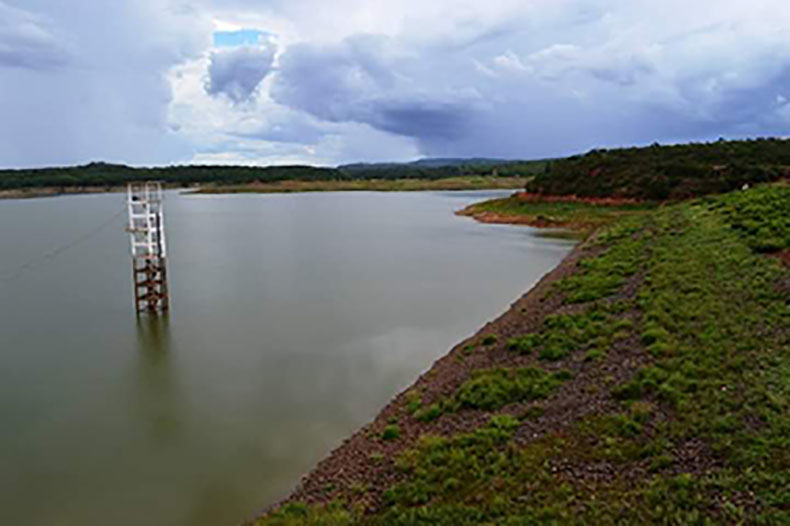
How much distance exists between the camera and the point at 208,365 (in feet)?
44.2

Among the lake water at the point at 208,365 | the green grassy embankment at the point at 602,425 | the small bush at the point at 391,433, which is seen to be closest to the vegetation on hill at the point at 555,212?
the lake water at the point at 208,365

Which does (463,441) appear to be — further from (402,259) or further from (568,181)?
(568,181)

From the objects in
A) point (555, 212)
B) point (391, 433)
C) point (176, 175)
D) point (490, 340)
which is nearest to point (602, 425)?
point (391, 433)

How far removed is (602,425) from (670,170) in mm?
44860

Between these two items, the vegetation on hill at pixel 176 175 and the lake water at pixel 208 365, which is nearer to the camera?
the lake water at pixel 208 365

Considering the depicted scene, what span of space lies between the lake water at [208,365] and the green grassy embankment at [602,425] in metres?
1.50

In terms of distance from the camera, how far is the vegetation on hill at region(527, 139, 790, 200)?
42.9 meters

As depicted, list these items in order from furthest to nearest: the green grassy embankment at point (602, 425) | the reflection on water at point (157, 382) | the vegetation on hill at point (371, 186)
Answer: the vegetation on hill at point (371, 186), the reflection on water at point (157, 382), the green grassy embankment at point (602, 425)

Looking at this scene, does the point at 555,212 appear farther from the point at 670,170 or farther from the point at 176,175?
the point at 176,175

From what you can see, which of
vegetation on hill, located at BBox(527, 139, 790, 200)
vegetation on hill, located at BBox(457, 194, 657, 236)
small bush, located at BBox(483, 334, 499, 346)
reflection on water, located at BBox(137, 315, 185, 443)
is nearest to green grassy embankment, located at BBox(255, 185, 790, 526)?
small bush, located at BBox(483, 334, 499, 346)

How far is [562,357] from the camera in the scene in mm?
10516

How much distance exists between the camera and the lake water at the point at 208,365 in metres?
8.35

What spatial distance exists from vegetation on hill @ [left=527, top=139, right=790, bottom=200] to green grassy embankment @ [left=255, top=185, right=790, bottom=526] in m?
33.0

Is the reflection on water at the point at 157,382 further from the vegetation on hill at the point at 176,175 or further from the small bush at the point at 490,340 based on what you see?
the vegetation on hill at the point at 176,175
